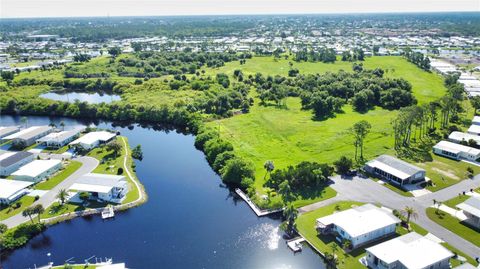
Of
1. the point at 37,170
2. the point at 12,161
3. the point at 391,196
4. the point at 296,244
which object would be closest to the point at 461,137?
the point at 391,196

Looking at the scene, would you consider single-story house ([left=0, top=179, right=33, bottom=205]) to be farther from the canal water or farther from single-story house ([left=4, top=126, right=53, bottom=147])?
single-story house ([left=4, top=126, right=53, bottom=147])

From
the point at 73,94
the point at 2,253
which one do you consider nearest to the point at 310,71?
the point at 73,94

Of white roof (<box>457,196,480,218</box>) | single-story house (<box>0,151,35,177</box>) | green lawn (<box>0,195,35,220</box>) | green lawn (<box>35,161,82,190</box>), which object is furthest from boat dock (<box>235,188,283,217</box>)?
single-story house (<box>0,151,35,177</box>)

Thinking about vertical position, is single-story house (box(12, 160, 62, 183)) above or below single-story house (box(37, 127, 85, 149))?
below

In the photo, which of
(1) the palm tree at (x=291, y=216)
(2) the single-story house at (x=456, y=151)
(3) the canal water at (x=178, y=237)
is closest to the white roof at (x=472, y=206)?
(2) the single-story house at (x=456, y=151)

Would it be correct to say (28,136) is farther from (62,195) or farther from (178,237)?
(178,237)

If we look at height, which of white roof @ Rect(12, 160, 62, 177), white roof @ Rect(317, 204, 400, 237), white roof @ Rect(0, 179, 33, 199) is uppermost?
Result: white roof @ Rect(12, 160, 62, 177)
